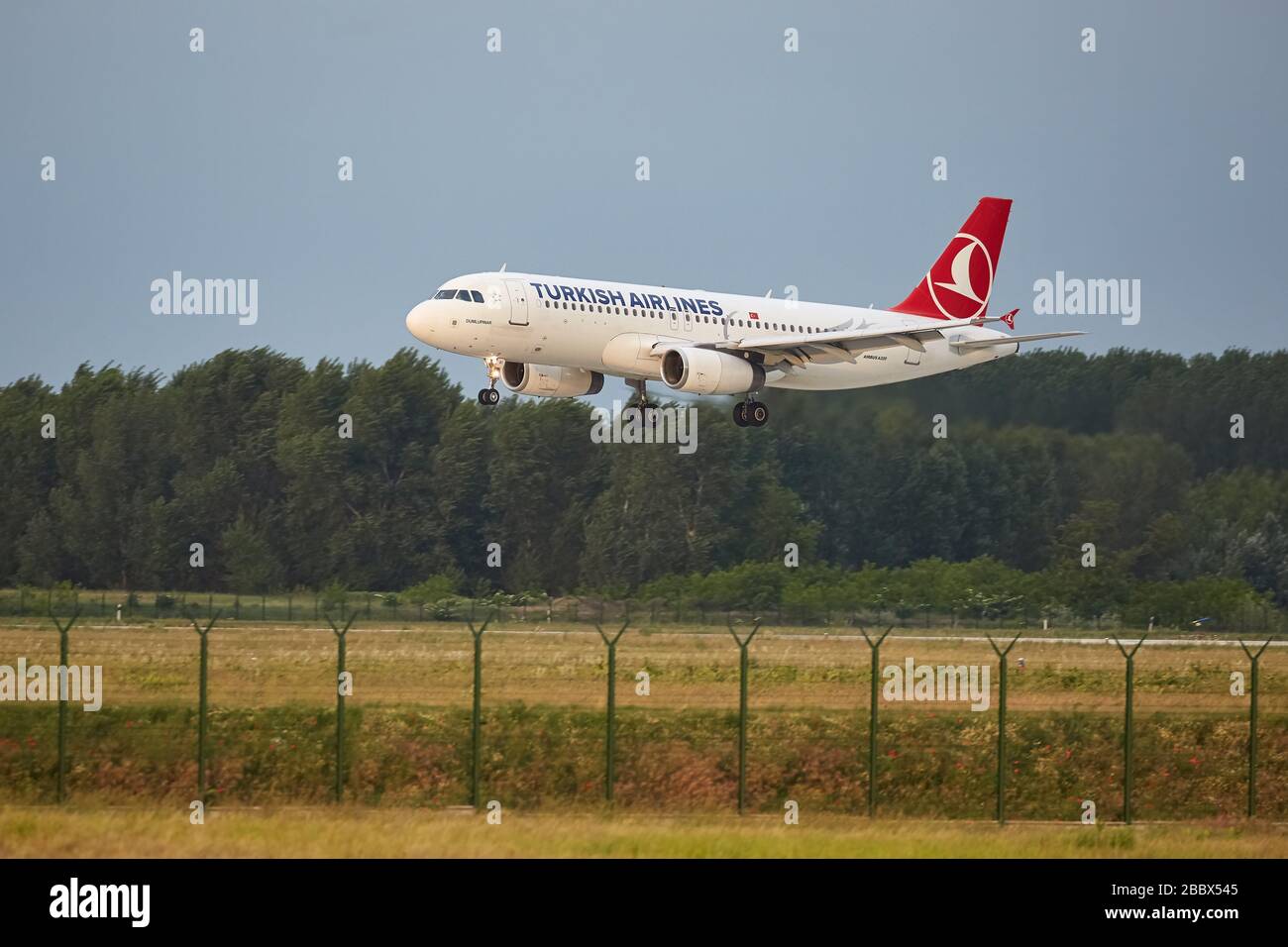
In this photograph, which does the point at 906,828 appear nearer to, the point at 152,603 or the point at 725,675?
the point at 725,675

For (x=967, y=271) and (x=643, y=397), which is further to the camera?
(x=967, y=271)

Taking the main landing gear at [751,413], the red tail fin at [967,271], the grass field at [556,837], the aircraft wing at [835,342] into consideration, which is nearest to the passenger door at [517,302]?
the aircraft wing at [835,342]

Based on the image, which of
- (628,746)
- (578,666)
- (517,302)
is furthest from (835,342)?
(628,746)

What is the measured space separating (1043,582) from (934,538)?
8.11 meters

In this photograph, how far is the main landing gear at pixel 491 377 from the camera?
4801 cm

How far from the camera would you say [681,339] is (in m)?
51.7

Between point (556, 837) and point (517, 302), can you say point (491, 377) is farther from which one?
point (556, 837)

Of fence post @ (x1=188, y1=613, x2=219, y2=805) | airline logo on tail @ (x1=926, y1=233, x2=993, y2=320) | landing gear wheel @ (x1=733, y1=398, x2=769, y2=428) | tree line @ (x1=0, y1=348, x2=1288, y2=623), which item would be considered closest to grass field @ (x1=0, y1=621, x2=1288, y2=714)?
fence post @ (x1=188, y1=613, x2=219, y2=805)

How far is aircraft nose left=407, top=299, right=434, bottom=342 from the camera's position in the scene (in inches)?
1880

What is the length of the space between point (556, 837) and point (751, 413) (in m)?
32.7

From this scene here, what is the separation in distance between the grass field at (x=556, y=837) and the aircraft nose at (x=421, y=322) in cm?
2414

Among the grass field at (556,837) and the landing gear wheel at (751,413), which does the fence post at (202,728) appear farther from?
the landing gear wheel at (751,413)

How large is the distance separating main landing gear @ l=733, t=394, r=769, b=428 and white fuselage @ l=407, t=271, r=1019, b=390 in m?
0.71

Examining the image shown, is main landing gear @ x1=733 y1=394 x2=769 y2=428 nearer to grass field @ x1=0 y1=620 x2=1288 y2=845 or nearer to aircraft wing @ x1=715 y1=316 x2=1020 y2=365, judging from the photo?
aircraft wing @ x1=715 y1=316 x2=1020 y2=365
